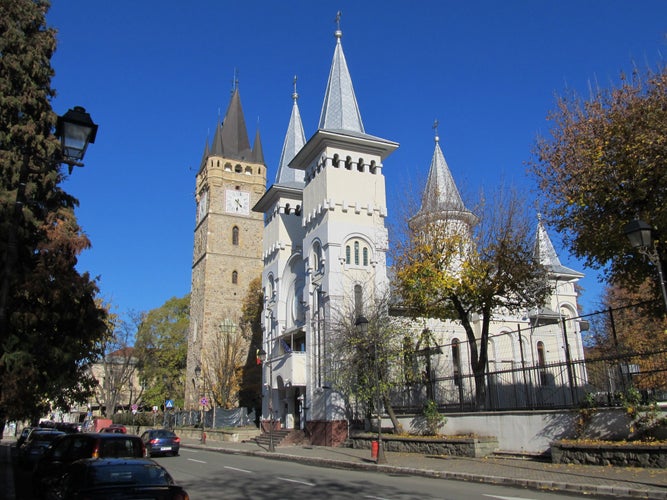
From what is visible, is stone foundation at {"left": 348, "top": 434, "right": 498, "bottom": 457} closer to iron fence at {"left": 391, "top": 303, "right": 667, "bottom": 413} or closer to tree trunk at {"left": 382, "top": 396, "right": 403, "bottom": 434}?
tree trunk at {"left": 382, "top": 396, "right": 403, "bottom": 434}

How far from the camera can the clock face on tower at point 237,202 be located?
61.8 metres

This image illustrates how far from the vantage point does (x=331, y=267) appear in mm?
31641

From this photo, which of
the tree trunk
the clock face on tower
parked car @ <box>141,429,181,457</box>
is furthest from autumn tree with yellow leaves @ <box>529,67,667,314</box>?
the clock face on tower

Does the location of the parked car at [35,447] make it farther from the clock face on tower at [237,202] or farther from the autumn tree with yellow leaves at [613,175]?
the clock face on tower at [237,202]

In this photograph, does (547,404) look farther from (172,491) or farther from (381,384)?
(172,491)

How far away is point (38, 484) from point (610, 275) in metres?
17.5

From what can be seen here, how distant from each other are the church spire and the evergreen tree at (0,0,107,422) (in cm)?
2181

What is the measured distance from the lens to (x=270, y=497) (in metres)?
11.4

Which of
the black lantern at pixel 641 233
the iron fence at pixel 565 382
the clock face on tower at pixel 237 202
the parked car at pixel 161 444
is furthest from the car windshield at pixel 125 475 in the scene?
the clock face on tower at pixel 237 202

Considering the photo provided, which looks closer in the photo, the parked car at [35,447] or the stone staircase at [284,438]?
the parked car at [35,447]

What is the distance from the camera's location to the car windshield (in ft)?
24.5

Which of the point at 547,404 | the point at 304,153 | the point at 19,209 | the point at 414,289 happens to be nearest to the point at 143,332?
the point at 304,153

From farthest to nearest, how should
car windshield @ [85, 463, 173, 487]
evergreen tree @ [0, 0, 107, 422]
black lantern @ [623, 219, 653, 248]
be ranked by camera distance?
evergreen tree @ [0, 0, 107, 422] → black lantern @ [623, 219, 653, 248] → car windshield @ [85, 463, 173, 487]

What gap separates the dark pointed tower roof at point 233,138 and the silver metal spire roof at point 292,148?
18.4 m
